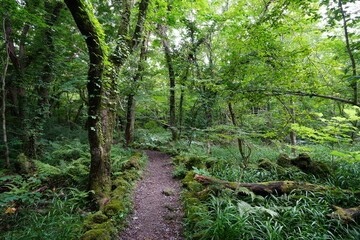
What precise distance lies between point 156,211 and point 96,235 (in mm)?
1718

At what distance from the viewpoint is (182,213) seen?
4.14 m

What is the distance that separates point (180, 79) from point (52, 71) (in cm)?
609

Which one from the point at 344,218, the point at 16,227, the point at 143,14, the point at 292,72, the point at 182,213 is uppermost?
the point at 143,14

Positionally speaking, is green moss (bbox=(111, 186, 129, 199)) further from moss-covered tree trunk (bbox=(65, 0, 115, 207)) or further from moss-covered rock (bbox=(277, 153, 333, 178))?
moss-covered rock (bbox=(277, 153, 333, 178))

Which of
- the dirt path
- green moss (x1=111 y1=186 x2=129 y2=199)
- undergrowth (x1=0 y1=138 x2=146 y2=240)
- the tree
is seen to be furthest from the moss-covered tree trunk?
the dirt path

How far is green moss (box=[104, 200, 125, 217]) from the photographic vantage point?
373 cm

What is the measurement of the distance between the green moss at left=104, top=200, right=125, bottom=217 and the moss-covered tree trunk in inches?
8.9

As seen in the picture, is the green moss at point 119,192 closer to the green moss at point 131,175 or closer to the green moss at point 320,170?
the green moss at point 131,175

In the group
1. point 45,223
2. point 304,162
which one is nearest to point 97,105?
point 45,223

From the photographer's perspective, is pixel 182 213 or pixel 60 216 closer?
pixel 60 216

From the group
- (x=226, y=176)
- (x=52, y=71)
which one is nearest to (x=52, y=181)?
(x=52, y=71)

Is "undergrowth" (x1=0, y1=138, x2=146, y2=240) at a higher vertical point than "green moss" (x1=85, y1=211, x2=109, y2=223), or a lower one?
higher

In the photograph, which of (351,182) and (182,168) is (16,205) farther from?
(351,182)

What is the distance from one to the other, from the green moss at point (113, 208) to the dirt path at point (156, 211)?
36 cm
